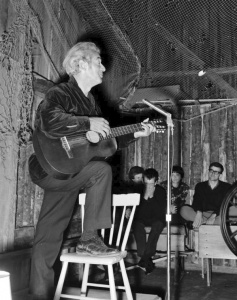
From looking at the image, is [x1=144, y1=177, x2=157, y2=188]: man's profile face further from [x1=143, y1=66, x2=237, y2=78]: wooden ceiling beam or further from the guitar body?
the guitar body

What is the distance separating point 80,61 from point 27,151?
108 cm

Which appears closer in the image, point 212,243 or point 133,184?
point 212,243

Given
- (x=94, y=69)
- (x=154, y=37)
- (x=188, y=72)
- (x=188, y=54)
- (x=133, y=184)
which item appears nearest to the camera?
(x=94, y=69)

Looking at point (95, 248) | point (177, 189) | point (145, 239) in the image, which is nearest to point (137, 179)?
point (177, 189)

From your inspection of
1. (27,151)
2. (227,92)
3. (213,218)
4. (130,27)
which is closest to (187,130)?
(227,92)

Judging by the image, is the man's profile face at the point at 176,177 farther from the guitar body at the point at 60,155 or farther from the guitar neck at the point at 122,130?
the guitar body at the point at 60,155

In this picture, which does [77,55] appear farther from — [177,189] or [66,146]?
[177,189]

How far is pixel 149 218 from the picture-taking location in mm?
4848

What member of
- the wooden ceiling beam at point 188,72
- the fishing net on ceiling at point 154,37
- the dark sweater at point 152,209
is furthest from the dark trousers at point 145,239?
the wooden ceiling beam at point 188,72

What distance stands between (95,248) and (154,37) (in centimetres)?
291

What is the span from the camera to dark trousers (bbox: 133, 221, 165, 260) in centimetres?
429

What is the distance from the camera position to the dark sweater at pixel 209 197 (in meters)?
5.07

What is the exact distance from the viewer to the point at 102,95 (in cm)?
457

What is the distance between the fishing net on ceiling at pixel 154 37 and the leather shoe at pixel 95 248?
2173 millimetres
